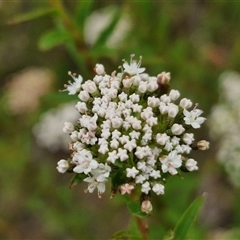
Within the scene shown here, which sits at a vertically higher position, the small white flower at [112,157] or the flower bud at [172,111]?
the flower bud at [172,111]

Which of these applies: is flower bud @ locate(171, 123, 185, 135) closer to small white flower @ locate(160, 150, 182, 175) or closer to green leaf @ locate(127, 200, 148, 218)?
small white flower @ locate(160, 150, 182, 175)

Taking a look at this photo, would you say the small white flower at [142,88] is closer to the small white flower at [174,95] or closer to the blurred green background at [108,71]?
the small white flower at [174,95]

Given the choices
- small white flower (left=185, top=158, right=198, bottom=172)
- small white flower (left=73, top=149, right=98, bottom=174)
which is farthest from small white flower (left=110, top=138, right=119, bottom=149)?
small white flower (left=185, top=158, right=198, bottom=172)

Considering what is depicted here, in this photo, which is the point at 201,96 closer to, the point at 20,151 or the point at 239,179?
the point at 239,179

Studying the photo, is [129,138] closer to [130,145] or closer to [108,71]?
[130,145]

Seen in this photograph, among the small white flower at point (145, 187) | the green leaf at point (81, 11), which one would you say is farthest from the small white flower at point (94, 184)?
the green leaf at point (81, 11)

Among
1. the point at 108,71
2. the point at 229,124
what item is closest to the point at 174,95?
the point at 229,124

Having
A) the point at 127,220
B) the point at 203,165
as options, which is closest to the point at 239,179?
the point at 203,165
